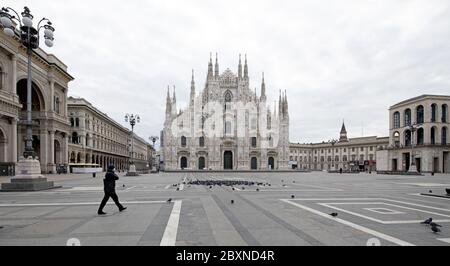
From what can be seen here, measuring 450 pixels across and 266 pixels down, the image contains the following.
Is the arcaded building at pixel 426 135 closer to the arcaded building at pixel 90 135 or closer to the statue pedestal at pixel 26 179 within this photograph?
the arcaded building at pixel 90 135

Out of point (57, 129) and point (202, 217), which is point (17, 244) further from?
point (57, 129)

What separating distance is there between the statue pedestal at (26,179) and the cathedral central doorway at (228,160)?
55.6 metres

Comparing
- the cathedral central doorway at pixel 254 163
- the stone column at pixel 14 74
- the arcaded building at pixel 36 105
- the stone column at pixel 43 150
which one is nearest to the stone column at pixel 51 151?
the arcaded building at pixel 36 105

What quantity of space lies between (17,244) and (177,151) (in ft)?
209

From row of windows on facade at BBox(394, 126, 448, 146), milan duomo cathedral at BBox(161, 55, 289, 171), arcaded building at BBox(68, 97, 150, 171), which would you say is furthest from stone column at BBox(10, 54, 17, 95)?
row of windows on facade at BBox(394, 126, 448, 146)

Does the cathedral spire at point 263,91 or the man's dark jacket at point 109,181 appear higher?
the cathedral spire at point 263,91

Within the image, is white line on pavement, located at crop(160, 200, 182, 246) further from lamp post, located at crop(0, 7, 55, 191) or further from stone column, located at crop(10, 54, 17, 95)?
stone column, located at crop(10, 54, 17, 95)

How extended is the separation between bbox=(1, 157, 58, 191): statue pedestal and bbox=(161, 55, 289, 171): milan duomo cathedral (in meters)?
50.9

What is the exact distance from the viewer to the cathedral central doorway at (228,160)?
71.9 metres

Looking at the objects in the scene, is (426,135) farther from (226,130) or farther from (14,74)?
(14,74)

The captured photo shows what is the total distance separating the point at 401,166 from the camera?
225 feet

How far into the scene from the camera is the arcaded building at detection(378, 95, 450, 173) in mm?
62688

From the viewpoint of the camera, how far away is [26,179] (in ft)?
54.9

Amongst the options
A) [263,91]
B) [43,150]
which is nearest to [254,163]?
[263,91]
